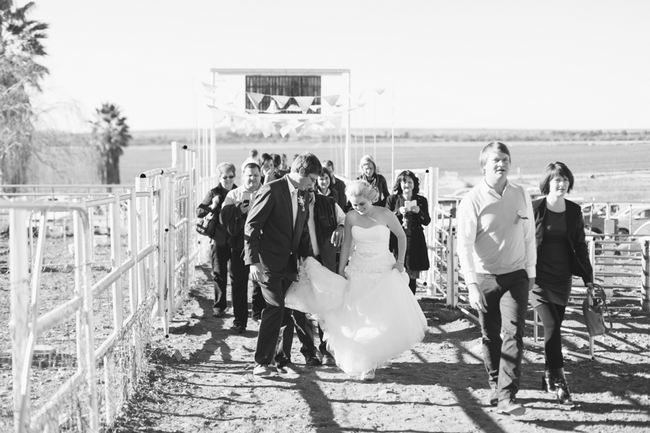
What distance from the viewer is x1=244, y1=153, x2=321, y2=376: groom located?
6898mm

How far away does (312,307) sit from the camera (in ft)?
23.4

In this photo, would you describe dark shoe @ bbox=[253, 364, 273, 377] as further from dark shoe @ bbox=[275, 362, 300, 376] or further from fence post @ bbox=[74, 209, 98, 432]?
fence post @ bbox=[74, 209, 98, 432]

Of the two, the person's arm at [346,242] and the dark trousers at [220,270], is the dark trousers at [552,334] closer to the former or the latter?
the person's arm at [346,242]

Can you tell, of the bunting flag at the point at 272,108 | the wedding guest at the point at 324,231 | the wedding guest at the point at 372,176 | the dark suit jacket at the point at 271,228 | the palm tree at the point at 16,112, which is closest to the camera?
the dark suit jacket at the point at 271,228

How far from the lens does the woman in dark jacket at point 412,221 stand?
9.73 m

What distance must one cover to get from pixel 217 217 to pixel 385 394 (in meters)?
3.83

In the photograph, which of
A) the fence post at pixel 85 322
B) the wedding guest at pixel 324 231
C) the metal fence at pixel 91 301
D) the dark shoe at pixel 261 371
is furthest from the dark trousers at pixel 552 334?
the fence post at pixel 85 322

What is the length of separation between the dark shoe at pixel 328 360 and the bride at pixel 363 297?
48 centimetres

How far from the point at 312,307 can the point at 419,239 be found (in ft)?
9.82

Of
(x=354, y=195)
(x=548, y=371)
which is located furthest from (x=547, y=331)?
(x=354, y=195)

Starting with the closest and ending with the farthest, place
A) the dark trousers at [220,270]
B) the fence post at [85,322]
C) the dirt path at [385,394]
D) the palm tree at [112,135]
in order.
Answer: the fence post at [85,322] < the dirt path at [385,394] < the dark trousers at [220,270] < the palm tree at [112,135]

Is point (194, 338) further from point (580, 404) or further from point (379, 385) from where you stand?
point (580, 404)

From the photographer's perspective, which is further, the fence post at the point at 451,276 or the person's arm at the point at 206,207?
the fence post at the point at 451,276

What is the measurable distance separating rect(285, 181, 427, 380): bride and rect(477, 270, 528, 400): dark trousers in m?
1.07
